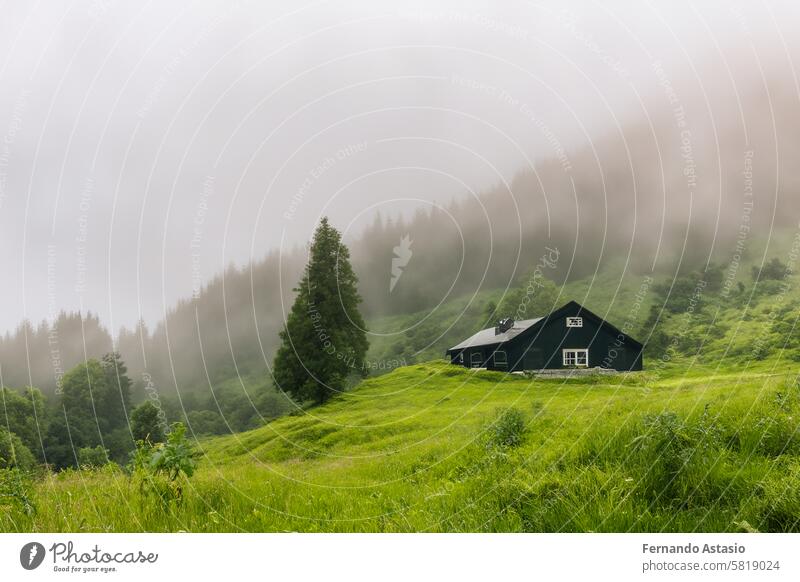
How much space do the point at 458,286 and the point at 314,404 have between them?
3.39 metres

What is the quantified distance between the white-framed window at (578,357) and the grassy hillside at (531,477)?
84.5 inches

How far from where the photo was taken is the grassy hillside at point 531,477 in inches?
166

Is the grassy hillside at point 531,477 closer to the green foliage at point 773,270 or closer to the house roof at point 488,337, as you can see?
the house roof at point 488,337

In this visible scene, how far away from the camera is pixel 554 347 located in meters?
8.26

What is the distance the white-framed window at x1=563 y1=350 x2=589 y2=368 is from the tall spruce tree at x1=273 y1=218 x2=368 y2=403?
484 cm

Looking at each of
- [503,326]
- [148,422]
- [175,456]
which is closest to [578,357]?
[503,326]

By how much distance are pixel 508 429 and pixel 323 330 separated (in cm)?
308

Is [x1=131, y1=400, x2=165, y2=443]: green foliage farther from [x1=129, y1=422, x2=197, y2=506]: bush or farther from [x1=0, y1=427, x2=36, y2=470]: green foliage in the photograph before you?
[x1=0, y1=427, x2=36, y2=470]: green foliage

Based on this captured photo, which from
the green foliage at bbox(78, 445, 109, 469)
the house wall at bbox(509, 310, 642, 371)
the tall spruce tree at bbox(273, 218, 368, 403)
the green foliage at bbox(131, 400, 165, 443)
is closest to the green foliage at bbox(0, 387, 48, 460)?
the green foliage at bbox(78, 445, 109, 469)

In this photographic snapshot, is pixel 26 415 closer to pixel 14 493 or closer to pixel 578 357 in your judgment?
pixel 14 493

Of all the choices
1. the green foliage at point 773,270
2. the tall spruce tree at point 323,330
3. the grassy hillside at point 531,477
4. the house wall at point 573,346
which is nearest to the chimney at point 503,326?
the house wall at point 573,346

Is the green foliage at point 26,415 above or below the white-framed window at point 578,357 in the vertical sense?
above
